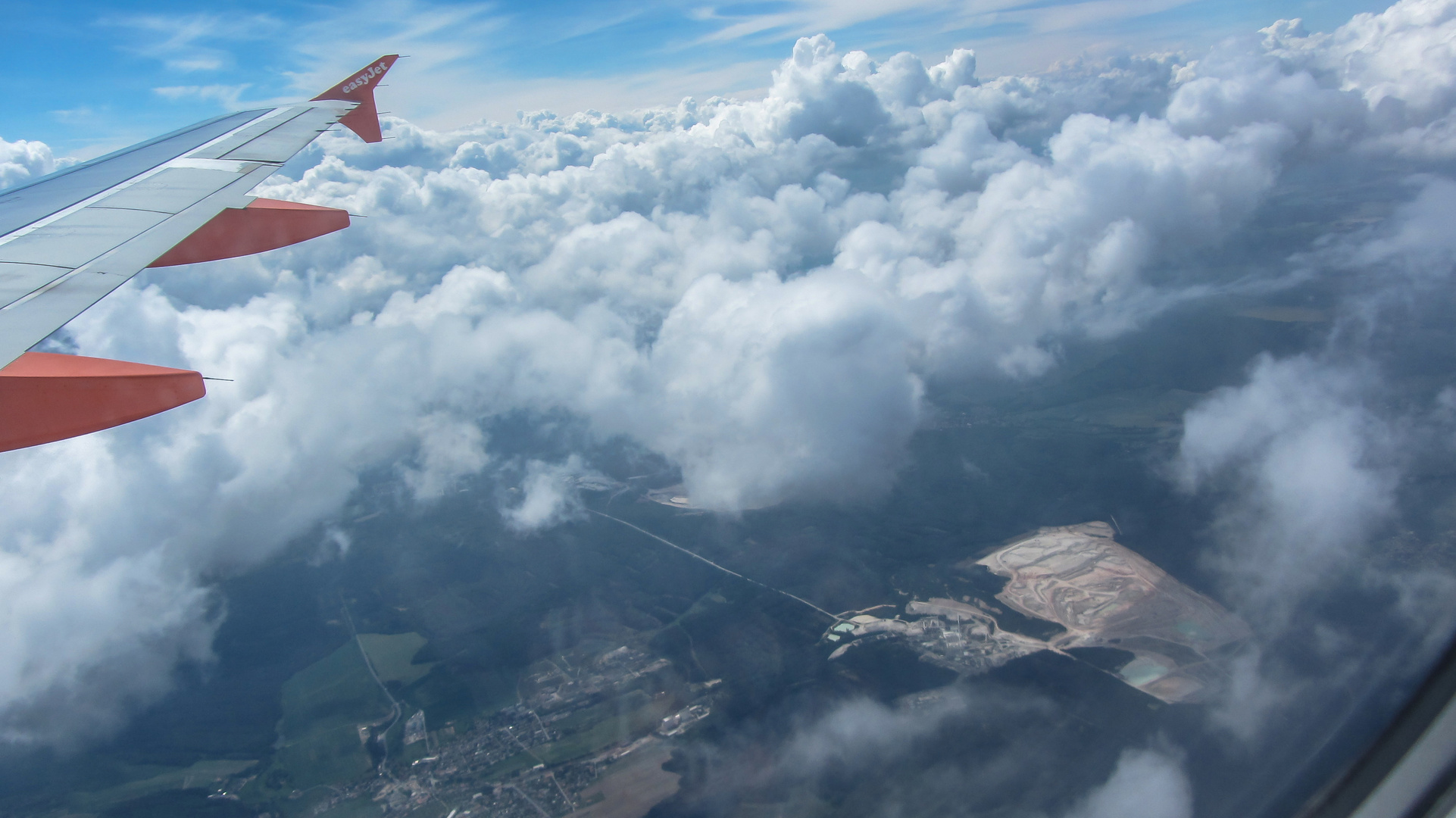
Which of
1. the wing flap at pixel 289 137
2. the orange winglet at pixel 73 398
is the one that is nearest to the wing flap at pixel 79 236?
the wing flap at pixel 289 137

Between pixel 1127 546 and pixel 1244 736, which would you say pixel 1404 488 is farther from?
pixel 1244 736

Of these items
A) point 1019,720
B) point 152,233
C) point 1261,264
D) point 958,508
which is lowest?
point 958,508

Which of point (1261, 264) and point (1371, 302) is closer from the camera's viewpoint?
point (1371, 302)

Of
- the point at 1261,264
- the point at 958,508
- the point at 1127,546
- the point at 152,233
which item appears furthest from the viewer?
the point at 1261,264

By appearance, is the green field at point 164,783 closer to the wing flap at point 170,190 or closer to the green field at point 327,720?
the green field at point 327,720

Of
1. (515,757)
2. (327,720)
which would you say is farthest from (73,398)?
(327,720)

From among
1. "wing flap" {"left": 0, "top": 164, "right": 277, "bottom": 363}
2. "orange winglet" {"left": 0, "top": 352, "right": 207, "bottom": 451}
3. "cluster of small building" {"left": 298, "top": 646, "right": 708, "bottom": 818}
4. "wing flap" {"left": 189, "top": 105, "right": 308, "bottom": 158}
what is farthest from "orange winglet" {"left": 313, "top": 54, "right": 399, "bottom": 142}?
"cluster of small building" {"left": 298, "top": 646, "right": 708, "bottom": 818}

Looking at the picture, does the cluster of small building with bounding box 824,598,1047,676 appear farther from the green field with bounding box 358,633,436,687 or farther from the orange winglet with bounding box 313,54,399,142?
the orange winglet with bounding box 313,54,399,142

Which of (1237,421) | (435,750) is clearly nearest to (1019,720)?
(435,750)
